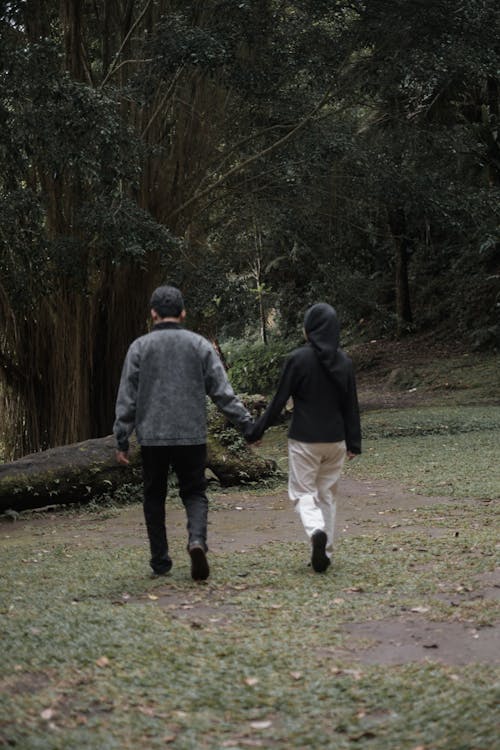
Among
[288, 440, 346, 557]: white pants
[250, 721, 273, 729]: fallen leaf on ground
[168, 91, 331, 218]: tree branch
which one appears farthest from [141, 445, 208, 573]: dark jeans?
[168, 91, 331, 218]: tree branch

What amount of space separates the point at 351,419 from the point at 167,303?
153 centimetres

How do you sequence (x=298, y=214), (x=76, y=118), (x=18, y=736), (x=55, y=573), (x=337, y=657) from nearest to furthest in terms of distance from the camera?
(x=18, y=736), (x=337, y=657), (x=55, y=573), (x=76, y=118), (x=298, y=214)

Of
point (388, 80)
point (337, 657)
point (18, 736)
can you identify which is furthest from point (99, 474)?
point (388, 80)

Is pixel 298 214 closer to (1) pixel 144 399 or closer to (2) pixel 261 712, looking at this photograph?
(1) pixel 144 399

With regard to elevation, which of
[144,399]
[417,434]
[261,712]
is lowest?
[417,434]

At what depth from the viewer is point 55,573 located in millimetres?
7516

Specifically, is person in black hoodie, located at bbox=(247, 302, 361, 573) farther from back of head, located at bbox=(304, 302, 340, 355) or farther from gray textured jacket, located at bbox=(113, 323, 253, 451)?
gray textured jacket, located at bbox=(113, 323, 253, 451)

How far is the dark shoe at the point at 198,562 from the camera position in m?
6.73

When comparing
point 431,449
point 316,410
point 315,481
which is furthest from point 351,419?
point 431,449

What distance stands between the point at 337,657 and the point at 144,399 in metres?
Result: 2.57

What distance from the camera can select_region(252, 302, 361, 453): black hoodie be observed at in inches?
278

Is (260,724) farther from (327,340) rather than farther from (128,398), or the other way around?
(327,340)

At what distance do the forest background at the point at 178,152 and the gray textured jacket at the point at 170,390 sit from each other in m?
6.16

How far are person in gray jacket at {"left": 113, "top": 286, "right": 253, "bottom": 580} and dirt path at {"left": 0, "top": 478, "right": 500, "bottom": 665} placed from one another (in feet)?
2.02
